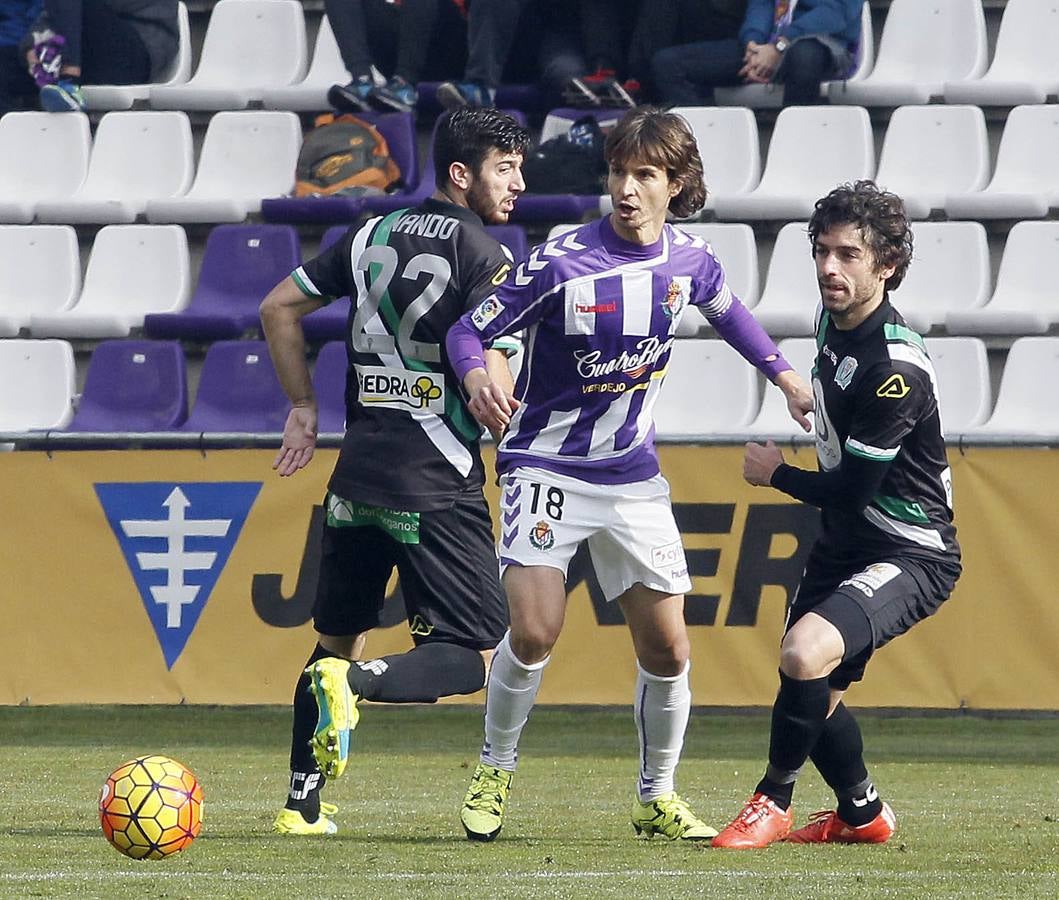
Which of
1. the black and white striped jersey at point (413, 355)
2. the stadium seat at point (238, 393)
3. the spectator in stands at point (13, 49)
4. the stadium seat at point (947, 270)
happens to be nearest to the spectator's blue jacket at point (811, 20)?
the stadium seat at point (947, 270)

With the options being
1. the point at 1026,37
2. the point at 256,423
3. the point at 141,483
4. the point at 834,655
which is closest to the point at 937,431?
the point at 834,655

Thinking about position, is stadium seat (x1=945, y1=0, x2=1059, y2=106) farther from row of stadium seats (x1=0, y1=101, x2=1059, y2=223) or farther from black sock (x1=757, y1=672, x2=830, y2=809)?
black sock (x1=757, y1=672, x2=830, y2=809)

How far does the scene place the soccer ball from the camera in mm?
5152

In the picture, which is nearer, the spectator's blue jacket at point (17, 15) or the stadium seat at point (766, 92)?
the stadium seat at point (766, 92)

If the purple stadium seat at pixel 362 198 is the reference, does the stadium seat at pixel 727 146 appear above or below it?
above

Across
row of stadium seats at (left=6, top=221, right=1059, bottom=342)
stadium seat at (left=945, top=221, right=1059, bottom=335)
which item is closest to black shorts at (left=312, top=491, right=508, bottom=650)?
row of stadium seats at (left=6, top=221, right=1059, bottom=342)

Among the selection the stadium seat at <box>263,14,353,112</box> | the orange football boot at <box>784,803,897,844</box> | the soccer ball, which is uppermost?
the soccer ball

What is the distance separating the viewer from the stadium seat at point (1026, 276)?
1095 cm

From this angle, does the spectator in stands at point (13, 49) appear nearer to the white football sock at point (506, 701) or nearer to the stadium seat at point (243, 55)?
the stadium seat at point (243, 55)

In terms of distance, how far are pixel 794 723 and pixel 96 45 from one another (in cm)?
953

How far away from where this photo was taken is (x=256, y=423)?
10961 mm

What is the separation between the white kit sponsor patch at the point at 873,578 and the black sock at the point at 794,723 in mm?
279

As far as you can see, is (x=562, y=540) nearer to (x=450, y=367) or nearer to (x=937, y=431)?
(x=450, y=367)

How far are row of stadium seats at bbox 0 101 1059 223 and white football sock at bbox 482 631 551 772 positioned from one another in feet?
19.7
